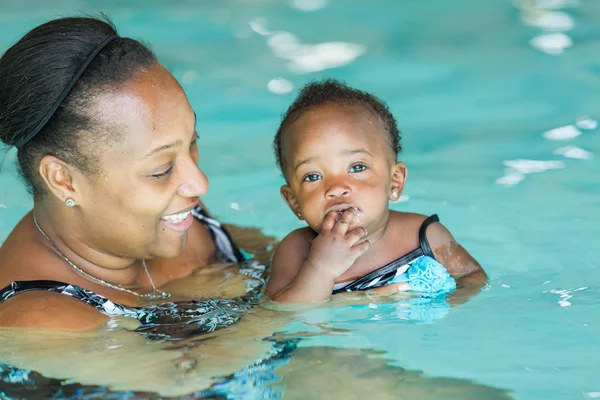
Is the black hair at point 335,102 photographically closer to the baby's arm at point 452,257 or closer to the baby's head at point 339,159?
the baby's head at point 339,159

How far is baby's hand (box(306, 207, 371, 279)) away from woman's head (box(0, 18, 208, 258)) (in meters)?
0.51

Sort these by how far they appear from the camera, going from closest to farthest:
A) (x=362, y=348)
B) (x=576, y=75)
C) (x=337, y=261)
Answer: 1. (x=362, y=348)
2. (x=337, y=261)
3. (x=576, y=75)

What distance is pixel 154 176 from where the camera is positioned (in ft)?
10.4

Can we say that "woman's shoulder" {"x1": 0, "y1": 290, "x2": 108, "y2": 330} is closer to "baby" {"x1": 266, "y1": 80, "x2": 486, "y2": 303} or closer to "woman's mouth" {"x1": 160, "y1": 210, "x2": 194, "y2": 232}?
"woman's mouth" {"x1": 160, "y1": 210, "x2": 194, "y2": 232}

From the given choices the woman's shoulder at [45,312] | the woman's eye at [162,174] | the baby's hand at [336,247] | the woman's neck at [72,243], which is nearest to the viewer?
the woman's shoulder at [45,312]

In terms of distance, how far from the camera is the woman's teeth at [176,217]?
3301 mm

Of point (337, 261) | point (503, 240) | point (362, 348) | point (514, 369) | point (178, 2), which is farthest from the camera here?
point (178, 2)

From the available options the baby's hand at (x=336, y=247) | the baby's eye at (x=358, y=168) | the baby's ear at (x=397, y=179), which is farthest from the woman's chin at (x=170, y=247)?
the baby's ear at (x=397, y=179)

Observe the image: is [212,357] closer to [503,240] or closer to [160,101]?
[160,101]

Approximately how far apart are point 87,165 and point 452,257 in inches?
60.5

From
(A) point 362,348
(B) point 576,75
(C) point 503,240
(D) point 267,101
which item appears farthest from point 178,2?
(A) point 362,348

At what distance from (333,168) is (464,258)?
2.31 feet

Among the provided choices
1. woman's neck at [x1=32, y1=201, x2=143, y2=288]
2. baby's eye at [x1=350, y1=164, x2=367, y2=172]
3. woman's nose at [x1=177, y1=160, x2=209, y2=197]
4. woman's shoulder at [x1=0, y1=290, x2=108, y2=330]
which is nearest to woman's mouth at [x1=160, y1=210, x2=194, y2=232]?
woman's nose at [x1=177, y1=160, x2=209, y2=197]

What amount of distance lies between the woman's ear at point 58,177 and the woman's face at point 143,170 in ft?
0.14
